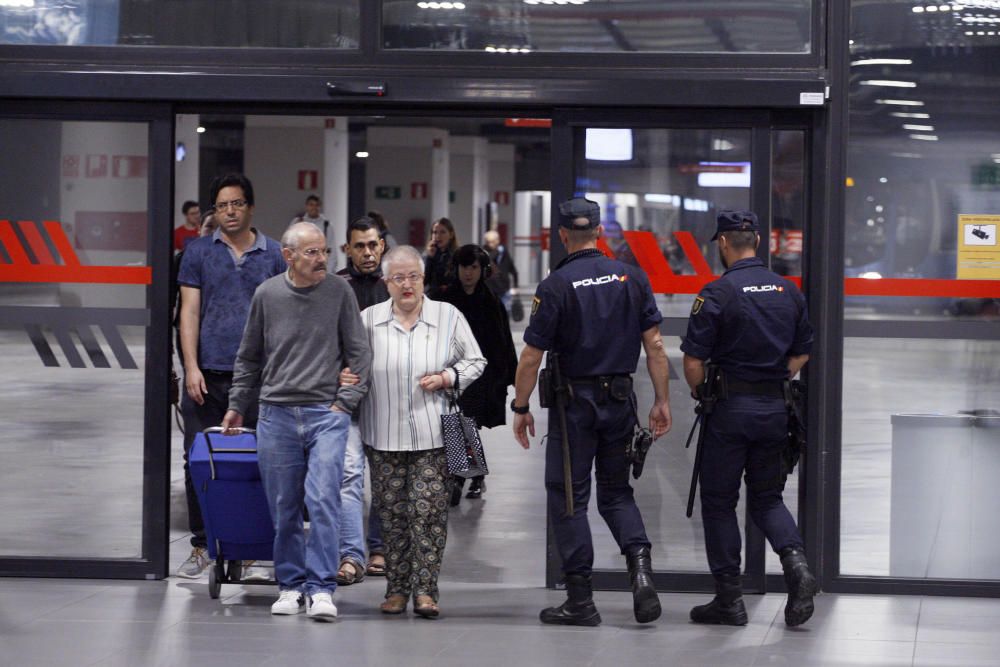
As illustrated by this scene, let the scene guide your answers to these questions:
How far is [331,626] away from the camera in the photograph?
6141 mm

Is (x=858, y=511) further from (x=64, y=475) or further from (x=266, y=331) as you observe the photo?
(x=64, y=475)

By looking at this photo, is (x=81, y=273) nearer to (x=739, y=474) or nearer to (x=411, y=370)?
(x=411, y=370)

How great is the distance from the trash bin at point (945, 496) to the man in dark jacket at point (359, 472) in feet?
7.84

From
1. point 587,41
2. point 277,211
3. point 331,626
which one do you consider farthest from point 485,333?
point 277,211

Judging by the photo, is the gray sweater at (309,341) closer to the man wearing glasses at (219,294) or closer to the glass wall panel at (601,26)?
the man wearing glasses at (219,294)

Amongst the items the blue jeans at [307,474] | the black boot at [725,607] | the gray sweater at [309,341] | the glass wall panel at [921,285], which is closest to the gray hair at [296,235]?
the gray sweater at [309,341]

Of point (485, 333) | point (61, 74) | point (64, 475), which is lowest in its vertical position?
point (64, 475)

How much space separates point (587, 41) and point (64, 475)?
3.11 metres

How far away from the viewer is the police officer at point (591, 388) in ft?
19.9

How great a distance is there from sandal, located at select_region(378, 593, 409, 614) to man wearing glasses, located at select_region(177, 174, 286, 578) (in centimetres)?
84

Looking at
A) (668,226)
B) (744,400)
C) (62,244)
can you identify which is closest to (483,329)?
(668,226)

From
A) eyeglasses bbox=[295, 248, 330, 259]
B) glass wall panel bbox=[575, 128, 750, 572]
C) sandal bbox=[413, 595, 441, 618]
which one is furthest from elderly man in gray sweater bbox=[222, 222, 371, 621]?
glass wall panel bbox=[575, 128, 750, 572]

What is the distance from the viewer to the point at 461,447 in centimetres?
618

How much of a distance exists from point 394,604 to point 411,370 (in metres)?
0.98
